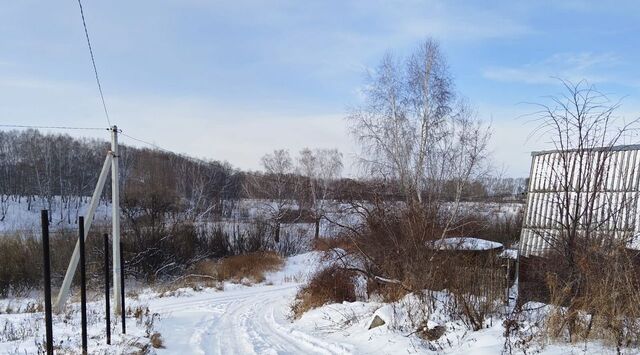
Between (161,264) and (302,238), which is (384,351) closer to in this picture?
(161,264)

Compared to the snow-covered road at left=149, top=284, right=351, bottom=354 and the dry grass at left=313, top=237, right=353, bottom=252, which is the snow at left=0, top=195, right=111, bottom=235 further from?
the dry grass at left=313, top=237, right=353, bottom=252

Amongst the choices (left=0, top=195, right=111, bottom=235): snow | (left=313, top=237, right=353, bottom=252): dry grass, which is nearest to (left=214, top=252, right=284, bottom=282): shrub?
(left=313, top=237, right=353, bottom=252): dry grass

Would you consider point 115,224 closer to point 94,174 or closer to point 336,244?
point 336,244

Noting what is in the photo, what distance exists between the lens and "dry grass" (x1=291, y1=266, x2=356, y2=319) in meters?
13.9

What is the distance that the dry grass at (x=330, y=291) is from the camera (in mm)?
13859

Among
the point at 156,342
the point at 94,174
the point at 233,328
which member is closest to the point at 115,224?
the point at 233,328

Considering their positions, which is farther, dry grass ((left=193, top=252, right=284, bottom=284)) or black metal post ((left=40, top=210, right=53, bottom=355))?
dry grass ((left=193, top=252, right=284, bottom=284))

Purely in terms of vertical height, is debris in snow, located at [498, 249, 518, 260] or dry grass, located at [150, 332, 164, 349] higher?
debris in snow, located at [498, 249, 518, 260]

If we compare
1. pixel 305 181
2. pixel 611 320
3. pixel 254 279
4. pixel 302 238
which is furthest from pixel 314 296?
pixel 305 181

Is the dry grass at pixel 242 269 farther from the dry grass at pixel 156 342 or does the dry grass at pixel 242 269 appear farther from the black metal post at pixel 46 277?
the black metal post at pixel 46 277

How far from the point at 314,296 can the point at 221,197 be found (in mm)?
49177

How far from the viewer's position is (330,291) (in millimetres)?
14078

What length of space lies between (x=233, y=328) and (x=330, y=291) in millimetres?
3513

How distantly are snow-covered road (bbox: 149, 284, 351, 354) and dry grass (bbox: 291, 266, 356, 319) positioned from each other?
686 mm
